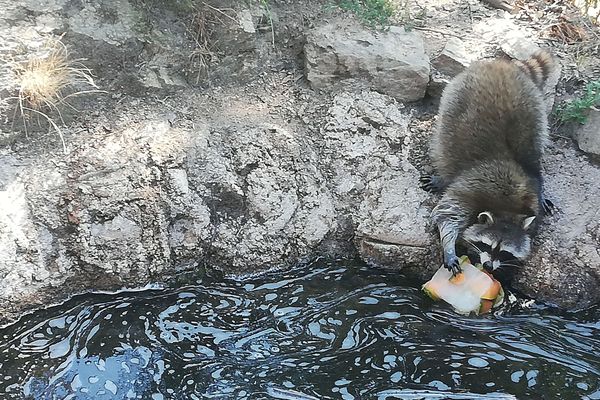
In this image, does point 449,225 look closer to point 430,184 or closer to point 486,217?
point 486,217

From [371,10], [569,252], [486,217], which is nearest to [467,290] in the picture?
[486,217]

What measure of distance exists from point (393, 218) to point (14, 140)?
228cm

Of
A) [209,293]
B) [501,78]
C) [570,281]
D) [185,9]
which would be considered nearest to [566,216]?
[570,281]

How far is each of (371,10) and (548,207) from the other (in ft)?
6.22

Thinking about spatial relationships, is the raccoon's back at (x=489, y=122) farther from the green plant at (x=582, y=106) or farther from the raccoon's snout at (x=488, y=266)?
the raccoon's snout at (x=488, y=266)

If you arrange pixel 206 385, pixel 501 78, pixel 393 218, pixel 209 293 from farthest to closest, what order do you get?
pixel 501 78
pixel 393 218
pixel 209 293
pixel 206 385

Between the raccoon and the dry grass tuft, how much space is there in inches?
88.9

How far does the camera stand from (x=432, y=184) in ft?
A: 15.6

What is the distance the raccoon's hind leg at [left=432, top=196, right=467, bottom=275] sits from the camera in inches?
169

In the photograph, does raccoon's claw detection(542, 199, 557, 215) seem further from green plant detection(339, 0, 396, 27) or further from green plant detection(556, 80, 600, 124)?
green plant detection(339, 0, 396, 27)

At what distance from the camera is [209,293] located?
165 inches

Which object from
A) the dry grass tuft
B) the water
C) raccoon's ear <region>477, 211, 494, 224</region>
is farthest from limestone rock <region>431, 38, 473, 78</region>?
the dry grass tuft

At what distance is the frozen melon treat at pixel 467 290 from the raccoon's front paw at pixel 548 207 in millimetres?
630

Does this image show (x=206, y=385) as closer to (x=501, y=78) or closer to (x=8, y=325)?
(x=8, y=325)
